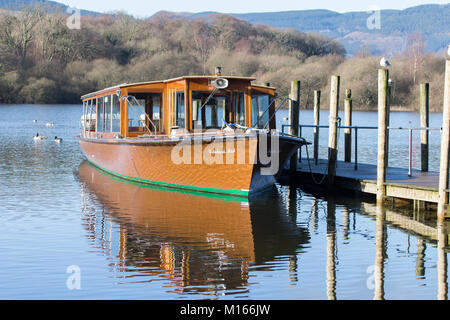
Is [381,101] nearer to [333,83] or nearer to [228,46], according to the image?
[333,83]

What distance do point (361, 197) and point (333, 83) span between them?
3525mm

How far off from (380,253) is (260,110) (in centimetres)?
821

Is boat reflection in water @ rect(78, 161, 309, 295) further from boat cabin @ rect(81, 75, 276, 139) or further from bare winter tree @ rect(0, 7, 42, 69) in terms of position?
bare winter tree @ rect(0, 7, 42, 69)

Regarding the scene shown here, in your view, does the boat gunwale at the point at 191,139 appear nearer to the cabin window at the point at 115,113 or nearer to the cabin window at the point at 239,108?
the cabin window at the point at 115,113

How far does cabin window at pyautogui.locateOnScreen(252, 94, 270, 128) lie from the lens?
2020 centimetres

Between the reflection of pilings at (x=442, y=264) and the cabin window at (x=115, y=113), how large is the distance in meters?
11.2

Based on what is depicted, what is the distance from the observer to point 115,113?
22547mm

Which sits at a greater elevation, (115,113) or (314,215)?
(115,113)

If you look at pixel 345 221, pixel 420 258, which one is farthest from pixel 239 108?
pixel 420 258

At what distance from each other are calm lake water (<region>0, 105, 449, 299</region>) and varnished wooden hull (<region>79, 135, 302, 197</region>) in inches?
17.0

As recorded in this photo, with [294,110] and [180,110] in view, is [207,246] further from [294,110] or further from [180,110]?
[294,110]

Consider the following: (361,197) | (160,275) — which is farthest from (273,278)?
(361,197)

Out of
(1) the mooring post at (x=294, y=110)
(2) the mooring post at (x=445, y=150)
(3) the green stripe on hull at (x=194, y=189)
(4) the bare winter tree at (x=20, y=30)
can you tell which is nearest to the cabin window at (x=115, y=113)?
(3) the green stripe on hull at (x=194, y=189)

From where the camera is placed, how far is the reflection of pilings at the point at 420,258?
11.8m
